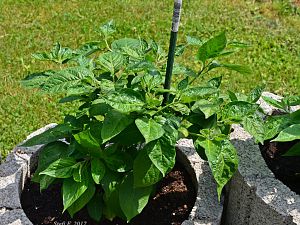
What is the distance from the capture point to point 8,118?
429 centimetres

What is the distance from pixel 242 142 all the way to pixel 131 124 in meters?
0.73

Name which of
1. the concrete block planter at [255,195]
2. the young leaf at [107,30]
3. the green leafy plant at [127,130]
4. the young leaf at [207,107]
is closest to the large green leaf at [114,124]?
the green leafy plant at [127,130]

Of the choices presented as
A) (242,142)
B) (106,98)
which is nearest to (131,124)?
(106,98)

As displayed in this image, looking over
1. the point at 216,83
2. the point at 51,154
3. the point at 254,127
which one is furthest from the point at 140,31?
the point at 254,127

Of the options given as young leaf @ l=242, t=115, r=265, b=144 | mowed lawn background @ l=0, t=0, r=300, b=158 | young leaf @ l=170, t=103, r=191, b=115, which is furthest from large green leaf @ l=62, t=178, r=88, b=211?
mowed lawn background @ l=0, t=0, r=300, b=158

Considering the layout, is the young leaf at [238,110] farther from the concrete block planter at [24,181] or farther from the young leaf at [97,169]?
the young leaf at [97,169]

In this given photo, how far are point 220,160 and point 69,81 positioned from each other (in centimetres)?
75

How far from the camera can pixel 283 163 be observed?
10.4 ft

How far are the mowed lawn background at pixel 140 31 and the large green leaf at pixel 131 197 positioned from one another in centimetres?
166

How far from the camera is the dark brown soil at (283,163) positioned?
3.07 metres

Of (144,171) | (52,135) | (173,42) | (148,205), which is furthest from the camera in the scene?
(148,205)

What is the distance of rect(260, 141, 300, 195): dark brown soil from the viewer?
3074mm

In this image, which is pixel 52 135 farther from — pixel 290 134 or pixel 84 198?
pixel 290 134

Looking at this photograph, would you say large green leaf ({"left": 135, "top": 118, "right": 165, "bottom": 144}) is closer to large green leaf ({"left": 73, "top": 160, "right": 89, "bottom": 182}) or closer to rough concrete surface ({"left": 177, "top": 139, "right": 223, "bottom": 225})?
large green leaf ({"left": 73, "top": 160, "right": 89, "bottom": 182})
